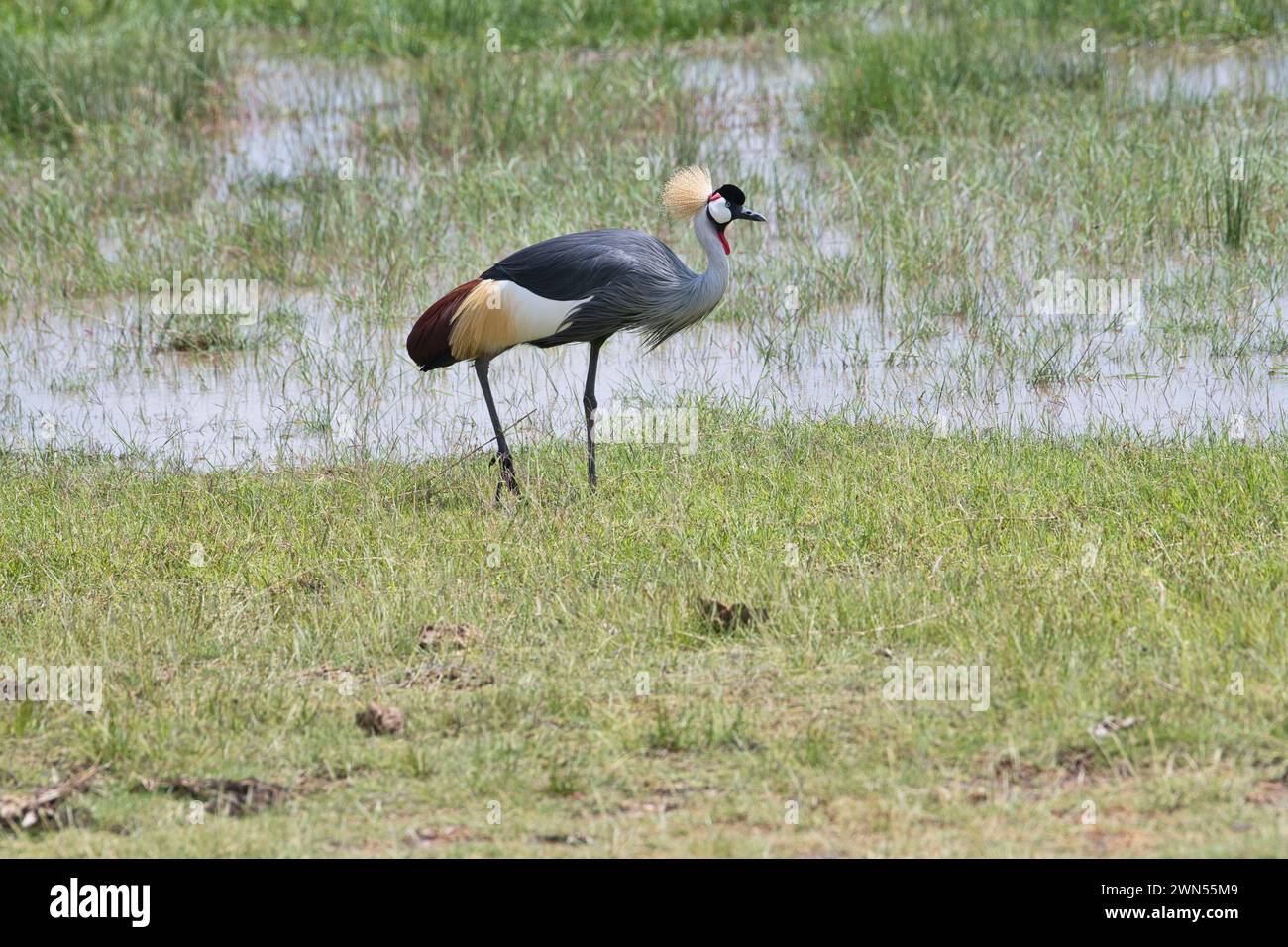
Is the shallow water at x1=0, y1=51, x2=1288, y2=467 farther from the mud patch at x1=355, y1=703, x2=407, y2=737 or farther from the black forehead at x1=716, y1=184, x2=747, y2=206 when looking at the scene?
the mud patch at x1=355, y1=703, x2=407, y2=737

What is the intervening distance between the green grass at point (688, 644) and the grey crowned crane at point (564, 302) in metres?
0.50

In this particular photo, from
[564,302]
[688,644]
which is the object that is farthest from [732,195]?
[688,644]

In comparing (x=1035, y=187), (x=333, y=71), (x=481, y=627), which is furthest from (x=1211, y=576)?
(x=333, y=71)

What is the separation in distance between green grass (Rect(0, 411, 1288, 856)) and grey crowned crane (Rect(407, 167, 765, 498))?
499mm

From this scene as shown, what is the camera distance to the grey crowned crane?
681 centimetres

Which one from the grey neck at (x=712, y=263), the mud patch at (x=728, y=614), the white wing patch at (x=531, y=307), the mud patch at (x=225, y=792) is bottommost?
the mud patch at (x=225, y=792)

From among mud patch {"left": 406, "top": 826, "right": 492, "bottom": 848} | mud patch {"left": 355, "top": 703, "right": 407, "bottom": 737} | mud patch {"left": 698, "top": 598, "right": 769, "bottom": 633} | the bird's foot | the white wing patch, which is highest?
the white wing patch

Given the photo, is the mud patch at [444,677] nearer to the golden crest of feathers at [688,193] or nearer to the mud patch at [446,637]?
the mud patch at [446,637]

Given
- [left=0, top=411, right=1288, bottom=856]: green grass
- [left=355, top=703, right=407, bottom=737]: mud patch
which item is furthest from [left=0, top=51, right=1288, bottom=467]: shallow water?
[left=355, top=703, right=407, bottom=737]: mud patch

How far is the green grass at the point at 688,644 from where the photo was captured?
13.5ft

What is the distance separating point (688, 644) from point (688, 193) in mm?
2713

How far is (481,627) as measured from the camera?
534 centimetres

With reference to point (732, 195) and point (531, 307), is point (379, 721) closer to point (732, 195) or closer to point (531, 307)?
point (531, 307)

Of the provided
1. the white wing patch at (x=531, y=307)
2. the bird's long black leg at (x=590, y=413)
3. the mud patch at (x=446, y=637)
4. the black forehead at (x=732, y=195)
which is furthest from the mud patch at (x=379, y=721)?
the black forehead at (x=732, y=195)
